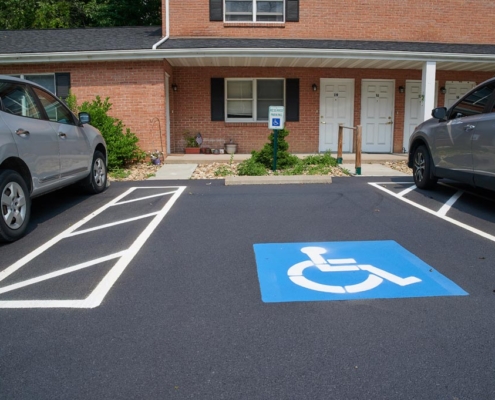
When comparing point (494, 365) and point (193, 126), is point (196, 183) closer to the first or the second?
point (193, 126)

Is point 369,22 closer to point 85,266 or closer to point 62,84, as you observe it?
point 62,84

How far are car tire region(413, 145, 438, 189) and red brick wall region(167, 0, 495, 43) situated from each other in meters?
7.07

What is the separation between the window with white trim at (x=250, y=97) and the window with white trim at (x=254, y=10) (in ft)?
6.00

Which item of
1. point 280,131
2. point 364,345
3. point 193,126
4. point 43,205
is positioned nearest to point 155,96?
point 193,126

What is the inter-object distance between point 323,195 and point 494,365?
552cm

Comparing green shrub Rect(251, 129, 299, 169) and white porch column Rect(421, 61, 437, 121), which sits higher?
white porch column Rect(421, 61, 437, 121)

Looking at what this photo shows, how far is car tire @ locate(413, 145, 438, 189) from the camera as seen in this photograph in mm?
8188

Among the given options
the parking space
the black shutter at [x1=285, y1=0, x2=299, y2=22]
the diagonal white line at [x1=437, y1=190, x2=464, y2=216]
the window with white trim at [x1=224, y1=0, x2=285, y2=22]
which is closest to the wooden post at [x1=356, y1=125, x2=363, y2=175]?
the parking space

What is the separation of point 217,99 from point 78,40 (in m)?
4.34

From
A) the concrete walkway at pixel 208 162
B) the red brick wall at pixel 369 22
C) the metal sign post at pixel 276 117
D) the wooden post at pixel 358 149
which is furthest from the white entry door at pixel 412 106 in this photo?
the metal sign post at pixel 276 117

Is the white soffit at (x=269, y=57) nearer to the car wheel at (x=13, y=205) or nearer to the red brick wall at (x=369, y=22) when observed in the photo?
the red brick wall at (x=369, y=22)

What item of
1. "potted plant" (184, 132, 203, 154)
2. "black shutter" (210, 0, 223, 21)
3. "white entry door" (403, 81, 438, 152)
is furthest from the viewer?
"white entry door" (403, 81, 438, 152)

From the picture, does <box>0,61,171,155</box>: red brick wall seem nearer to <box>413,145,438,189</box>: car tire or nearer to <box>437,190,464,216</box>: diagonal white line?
<box>413,145,438,189</box>: car tire

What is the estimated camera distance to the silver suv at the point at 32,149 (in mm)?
5309
